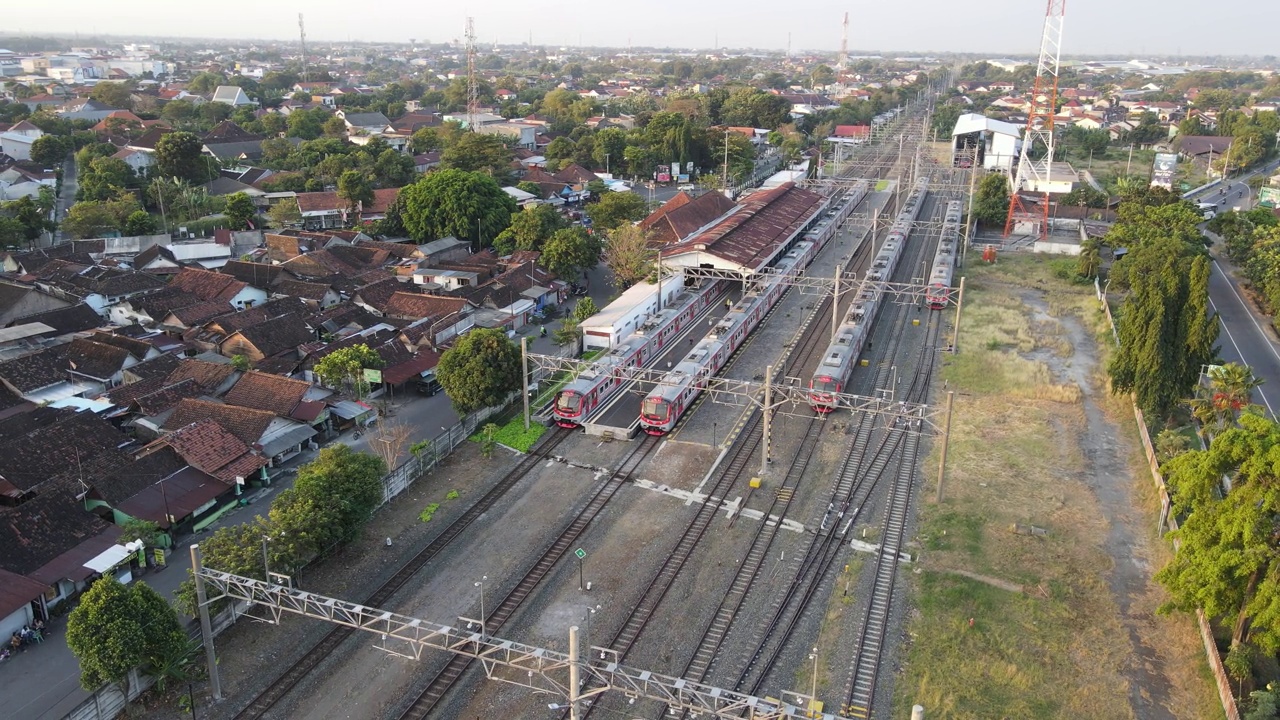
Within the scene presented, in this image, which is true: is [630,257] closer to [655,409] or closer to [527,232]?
[527,232]

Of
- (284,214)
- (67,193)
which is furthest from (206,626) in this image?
(67,193)

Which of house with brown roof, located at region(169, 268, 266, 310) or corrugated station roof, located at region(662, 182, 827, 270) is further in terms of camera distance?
corrugated station roof, located at region(662, 182, 827, 270)

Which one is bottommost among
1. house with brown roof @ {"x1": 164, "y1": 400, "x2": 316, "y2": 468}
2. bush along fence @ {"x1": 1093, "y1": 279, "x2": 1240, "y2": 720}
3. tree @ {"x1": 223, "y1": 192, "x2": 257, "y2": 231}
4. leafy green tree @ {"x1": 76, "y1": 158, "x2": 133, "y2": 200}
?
bush along fence @ {"x1": 1093, "y1": 279, "x2": 1240, "y2": 720}

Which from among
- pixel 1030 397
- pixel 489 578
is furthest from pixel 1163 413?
pixel 489 578

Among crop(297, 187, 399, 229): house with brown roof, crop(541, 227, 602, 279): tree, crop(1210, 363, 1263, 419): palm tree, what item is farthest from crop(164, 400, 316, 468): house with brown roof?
crop(297, 187, 399, 229): house with brown roof

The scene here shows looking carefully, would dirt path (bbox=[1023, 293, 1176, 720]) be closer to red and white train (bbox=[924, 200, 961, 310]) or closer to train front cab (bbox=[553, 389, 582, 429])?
red and white train (bbox=[924, 200, 961, 310])

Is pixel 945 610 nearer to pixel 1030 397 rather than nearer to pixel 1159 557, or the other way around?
pixel 1159 557
